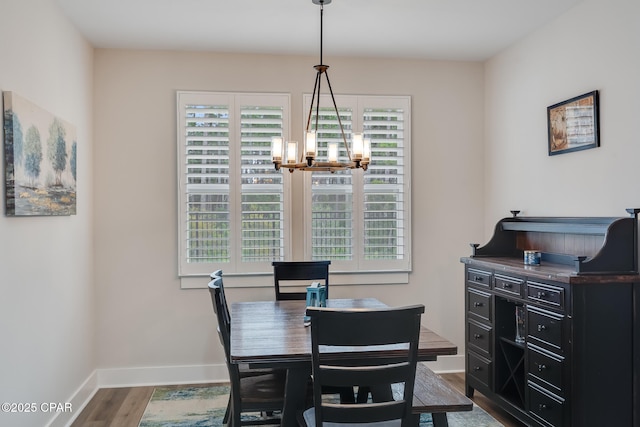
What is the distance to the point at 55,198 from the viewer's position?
10.5 feet

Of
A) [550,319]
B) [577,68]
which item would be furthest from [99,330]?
[577,68]

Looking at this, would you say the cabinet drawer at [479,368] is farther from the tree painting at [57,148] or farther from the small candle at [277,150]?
the tree painting at [57,148]

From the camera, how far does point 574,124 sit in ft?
11.2

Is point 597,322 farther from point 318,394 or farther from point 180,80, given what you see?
point 180,80

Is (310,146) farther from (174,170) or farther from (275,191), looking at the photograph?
(174,170)

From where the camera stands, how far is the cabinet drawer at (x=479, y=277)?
3.65 meters

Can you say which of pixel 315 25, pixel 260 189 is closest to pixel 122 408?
pixel 260 189

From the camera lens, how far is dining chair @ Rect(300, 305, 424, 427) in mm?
2070

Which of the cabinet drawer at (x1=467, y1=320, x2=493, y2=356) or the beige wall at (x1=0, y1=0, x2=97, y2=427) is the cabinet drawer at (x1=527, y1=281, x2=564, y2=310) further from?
the beige wall at (x1=0, y1=0, x2=97, y2=427)

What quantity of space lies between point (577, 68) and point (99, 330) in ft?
13.5

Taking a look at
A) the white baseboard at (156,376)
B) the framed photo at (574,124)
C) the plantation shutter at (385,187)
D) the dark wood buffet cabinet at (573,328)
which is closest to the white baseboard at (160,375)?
the white baseboard at (156,376)

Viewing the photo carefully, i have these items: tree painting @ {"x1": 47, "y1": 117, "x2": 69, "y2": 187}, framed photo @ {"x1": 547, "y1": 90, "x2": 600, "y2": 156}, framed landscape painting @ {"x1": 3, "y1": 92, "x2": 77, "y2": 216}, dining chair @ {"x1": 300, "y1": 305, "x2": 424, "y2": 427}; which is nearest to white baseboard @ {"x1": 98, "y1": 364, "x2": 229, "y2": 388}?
framed landscape painting @ {"x1": 3, "y1": 92, "x2": 77, "y2": 216}

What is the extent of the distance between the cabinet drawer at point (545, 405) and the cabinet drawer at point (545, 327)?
11.1 inches

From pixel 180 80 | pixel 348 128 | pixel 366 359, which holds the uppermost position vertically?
pixel 180 80
